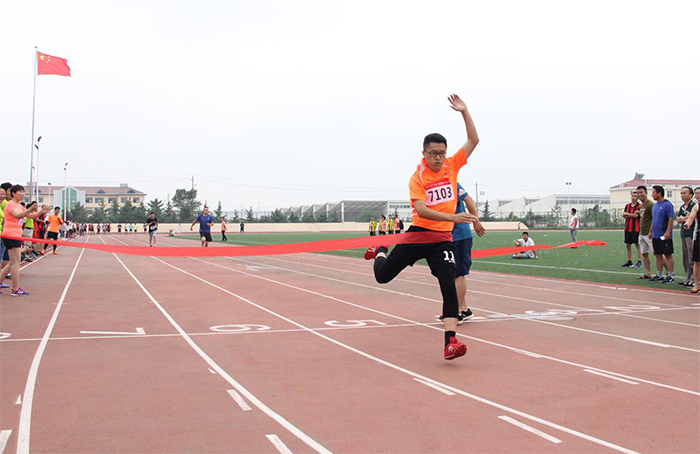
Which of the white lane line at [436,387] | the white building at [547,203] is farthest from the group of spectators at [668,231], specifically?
the white building at [547,203]

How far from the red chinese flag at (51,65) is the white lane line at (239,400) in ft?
105

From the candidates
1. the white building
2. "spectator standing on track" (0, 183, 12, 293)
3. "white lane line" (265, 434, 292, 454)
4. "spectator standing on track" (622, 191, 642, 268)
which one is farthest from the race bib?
the white building

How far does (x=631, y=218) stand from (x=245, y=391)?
1288cm

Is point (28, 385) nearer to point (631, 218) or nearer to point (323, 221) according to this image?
point (631, 218)

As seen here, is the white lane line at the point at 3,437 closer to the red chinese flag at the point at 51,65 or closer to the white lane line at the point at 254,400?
the white lane line at the point at 254,400

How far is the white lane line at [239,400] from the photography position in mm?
4082

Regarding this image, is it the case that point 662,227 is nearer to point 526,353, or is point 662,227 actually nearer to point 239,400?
point 526,353

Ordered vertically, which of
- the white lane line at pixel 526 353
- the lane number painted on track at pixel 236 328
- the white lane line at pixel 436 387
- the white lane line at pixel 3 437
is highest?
the white lane line at pixel 526 353

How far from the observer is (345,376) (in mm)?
4957

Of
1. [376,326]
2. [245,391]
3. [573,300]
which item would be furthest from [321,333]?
[573,300]

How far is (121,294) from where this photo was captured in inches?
416

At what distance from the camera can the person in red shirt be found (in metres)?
5.36

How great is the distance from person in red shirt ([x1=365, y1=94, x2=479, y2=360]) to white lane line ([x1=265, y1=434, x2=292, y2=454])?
215cm

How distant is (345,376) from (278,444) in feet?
5.27
